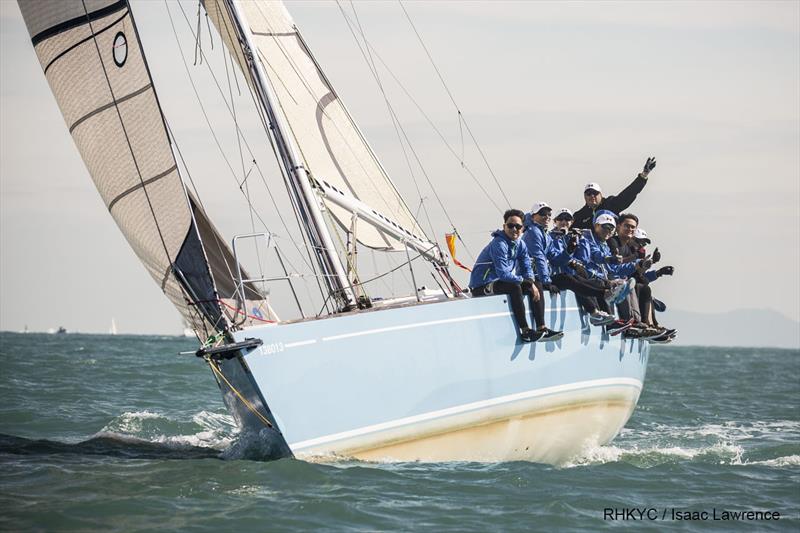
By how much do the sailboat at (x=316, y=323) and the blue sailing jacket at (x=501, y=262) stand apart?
334 mm

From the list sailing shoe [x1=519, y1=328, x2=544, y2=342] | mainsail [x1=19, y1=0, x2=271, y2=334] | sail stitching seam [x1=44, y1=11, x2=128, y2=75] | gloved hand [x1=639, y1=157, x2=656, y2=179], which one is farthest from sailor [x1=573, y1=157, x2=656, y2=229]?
sail stitching seam [x1=44, y1=11, x2=128, y2=75]

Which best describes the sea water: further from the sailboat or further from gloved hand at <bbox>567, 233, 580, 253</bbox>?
gloved hand at <bbox>567, 233, 580, 253</bbox>

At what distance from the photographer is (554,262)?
12.3m

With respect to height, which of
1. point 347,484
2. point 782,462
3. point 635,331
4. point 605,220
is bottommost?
point 782,462

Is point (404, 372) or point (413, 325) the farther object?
point (413, 325)

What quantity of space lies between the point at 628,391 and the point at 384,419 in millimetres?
4560

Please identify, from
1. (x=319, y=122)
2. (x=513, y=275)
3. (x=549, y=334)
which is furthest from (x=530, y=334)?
(x=319, y=122)

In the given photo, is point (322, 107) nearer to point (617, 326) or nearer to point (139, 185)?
point (139, 185)

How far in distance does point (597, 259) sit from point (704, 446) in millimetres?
3240

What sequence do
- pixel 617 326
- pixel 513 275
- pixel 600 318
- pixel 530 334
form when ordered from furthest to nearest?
1. pixel 617 326
2. pixel 600 318
3. pixel 530 334
4. pixel 513 275

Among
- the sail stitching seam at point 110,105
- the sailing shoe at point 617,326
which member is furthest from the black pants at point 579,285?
the sail stitching seam at point 110,105

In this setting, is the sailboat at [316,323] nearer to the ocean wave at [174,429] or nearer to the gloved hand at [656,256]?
the gloved hand at [656,256]

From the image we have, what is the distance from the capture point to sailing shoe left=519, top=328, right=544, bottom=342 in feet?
37.2

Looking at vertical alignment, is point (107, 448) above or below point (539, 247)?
below
